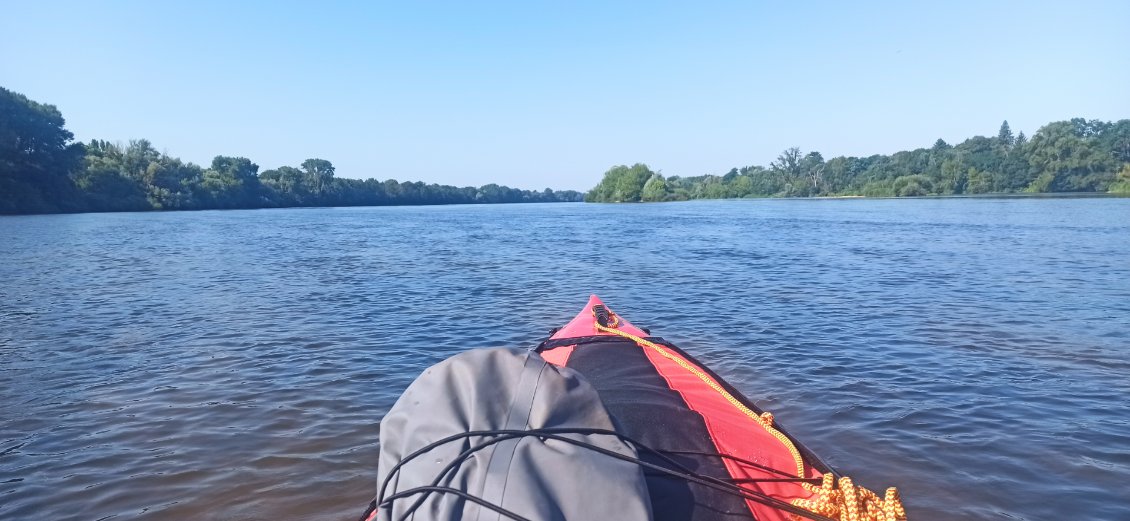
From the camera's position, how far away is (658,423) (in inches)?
117

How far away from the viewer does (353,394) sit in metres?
5.94

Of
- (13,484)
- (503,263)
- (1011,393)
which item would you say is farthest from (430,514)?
(503,263)

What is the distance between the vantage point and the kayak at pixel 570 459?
1963 mm

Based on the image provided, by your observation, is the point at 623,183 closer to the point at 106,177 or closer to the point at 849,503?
the point at 106,177

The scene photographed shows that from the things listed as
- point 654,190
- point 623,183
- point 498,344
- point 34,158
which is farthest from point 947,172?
point 34,158

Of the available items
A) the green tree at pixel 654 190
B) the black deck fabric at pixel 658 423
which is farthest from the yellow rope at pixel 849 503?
the green tree at pixel 654 190

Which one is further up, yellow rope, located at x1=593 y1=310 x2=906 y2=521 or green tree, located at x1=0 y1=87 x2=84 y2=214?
green tree, located at x1=0 y1=87 x2=84 y2=214

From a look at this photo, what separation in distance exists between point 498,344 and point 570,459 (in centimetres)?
595

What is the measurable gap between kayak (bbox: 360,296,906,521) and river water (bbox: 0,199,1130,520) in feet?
4.84

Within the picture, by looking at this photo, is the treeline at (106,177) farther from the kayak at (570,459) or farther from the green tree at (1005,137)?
the green tree at (1005,137)

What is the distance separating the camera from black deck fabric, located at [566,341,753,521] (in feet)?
7.55

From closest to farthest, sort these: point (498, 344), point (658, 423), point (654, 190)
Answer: point (658, 423)
point (498, 344)
point (654, 190)

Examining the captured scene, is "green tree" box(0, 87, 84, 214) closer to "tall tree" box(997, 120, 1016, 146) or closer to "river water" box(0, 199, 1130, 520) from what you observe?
"river water" box(0, 199, 1130, 520)

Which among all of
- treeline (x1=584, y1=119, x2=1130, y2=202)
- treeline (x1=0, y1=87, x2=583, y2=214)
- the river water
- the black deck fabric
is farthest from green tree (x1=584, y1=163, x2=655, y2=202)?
the black deck fabric
